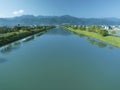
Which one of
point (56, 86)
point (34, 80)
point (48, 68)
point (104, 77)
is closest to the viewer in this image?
point (56, 86)

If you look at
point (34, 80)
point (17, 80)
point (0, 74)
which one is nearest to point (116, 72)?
point (34, 80)

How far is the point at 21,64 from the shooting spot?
35.9ft

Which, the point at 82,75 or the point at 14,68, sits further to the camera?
the point at 14,68

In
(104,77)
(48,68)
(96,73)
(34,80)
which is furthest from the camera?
(48,68)

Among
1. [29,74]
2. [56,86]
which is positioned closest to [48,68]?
[29,74]

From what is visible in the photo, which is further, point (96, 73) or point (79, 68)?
point (79, 68)

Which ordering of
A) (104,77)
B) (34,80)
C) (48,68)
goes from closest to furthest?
(34,80) < (104,77) < (48,68)

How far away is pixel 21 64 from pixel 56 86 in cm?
425

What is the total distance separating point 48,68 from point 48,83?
2.50m

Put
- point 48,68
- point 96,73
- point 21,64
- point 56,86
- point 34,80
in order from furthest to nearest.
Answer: point 21,64 < point 48,68 < point 96,73 < point 34,80 < point 56,86

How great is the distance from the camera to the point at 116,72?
938 centimetres

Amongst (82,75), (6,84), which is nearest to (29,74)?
(6,84)

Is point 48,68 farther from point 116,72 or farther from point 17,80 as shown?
point 116,72

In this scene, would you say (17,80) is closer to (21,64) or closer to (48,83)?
(48,83)
